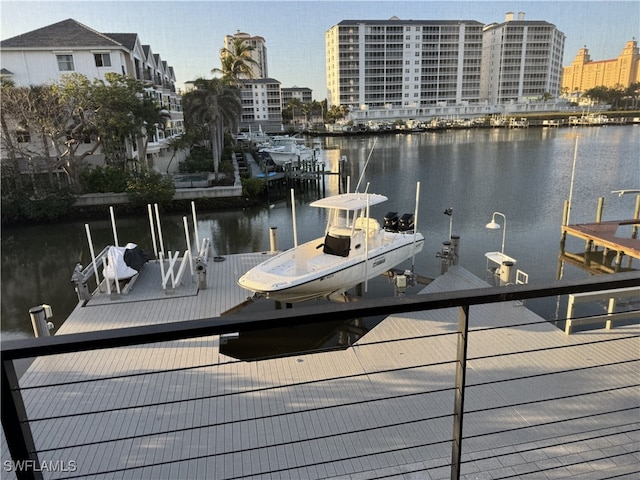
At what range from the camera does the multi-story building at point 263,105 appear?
78.2 m

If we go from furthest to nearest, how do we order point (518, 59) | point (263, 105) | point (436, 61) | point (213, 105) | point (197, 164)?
1. point (518, 59)
2. point (436, 61)
3. point (263, 105)
4. point (197, 164)
5. point (213, 105)

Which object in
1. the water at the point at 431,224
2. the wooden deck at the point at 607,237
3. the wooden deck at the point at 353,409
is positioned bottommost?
the water at the point at 431,224

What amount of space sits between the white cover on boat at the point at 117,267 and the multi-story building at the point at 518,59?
90.5 m

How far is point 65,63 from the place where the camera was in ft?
70.4

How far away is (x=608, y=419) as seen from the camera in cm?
425

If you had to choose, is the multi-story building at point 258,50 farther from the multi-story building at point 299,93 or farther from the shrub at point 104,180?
the shrub at point 104,180

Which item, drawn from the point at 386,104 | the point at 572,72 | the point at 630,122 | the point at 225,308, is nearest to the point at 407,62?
the point at 386,104

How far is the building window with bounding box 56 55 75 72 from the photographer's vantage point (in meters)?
21.4

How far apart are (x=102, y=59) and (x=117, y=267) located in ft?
56.9

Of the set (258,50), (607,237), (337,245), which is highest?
(258,50)

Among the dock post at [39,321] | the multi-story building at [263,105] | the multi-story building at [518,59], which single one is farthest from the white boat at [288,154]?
Answer: the multi-story building at [518,59]

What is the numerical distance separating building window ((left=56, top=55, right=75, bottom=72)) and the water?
793 cm

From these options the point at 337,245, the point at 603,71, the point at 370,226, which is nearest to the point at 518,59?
the point at 603,71

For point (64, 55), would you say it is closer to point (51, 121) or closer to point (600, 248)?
point (51, 121)
